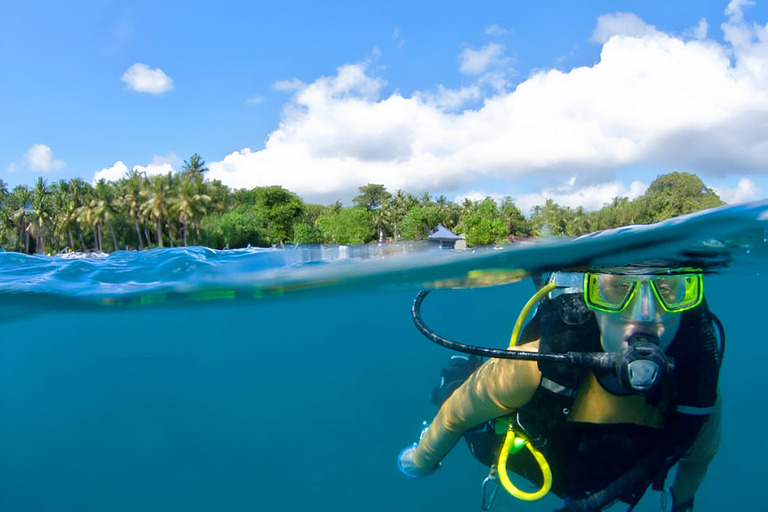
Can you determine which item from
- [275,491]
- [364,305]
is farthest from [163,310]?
[275,491]

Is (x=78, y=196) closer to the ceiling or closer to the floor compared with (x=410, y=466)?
closer to the ceiling

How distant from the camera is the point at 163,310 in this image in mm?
11891

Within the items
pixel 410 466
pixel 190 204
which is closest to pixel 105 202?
pixel 190 204

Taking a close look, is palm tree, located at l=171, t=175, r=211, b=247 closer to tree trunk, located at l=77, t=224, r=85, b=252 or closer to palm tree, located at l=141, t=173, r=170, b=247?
palm tree, located at l=141, t=173, r=170, b=247

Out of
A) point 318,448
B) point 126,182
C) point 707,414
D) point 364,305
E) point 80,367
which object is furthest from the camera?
point 126,182

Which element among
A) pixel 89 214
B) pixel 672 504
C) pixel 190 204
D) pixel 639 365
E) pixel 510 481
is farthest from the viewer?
pixel 89 214

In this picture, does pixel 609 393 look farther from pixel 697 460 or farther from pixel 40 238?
pixel 40 238

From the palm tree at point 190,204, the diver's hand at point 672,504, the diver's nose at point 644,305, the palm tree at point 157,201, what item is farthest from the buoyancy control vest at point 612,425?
the palm tree at point 157,201

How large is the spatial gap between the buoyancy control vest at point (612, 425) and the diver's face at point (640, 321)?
6 centimetres

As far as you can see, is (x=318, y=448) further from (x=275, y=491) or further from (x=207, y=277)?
(x=207, y=277)

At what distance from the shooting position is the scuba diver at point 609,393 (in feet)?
9.54

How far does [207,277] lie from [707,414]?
8286 mm

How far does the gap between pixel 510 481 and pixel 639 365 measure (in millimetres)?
1404

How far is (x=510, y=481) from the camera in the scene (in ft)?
10.8
